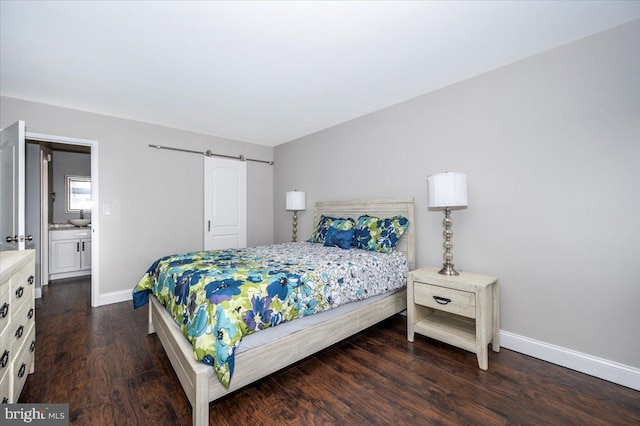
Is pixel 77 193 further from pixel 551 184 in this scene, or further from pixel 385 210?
pixel 551 184

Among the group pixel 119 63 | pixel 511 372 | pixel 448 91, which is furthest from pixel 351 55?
pixel 511 372

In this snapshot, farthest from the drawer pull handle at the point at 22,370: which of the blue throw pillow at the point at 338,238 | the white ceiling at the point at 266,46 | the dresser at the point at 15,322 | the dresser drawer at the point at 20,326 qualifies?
the blue throw pillow at the point at 338,238

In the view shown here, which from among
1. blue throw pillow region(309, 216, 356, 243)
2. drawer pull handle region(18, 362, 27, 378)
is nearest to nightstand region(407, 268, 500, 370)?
blue throw pillow region(309, 216, 356, 243)

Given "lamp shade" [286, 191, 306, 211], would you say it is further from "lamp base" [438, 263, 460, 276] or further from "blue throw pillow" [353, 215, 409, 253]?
"lamp base" [438, 263, 460, 276]

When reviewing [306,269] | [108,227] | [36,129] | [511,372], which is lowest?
[511,372]

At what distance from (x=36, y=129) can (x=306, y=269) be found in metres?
3.68

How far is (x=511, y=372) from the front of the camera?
6.76ft

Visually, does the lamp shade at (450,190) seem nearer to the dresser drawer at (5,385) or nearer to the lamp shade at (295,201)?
the lamp shade at (295,201)

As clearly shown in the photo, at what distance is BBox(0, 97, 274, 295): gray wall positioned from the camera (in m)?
3.38

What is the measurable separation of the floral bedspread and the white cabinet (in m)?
3.53

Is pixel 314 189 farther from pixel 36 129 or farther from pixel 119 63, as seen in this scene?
pixel 36 129

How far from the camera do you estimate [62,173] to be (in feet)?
17.7

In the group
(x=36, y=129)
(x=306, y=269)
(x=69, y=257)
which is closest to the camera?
(x=306, y=269)

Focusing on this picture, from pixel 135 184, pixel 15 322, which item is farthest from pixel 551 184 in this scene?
pixel 135 184
